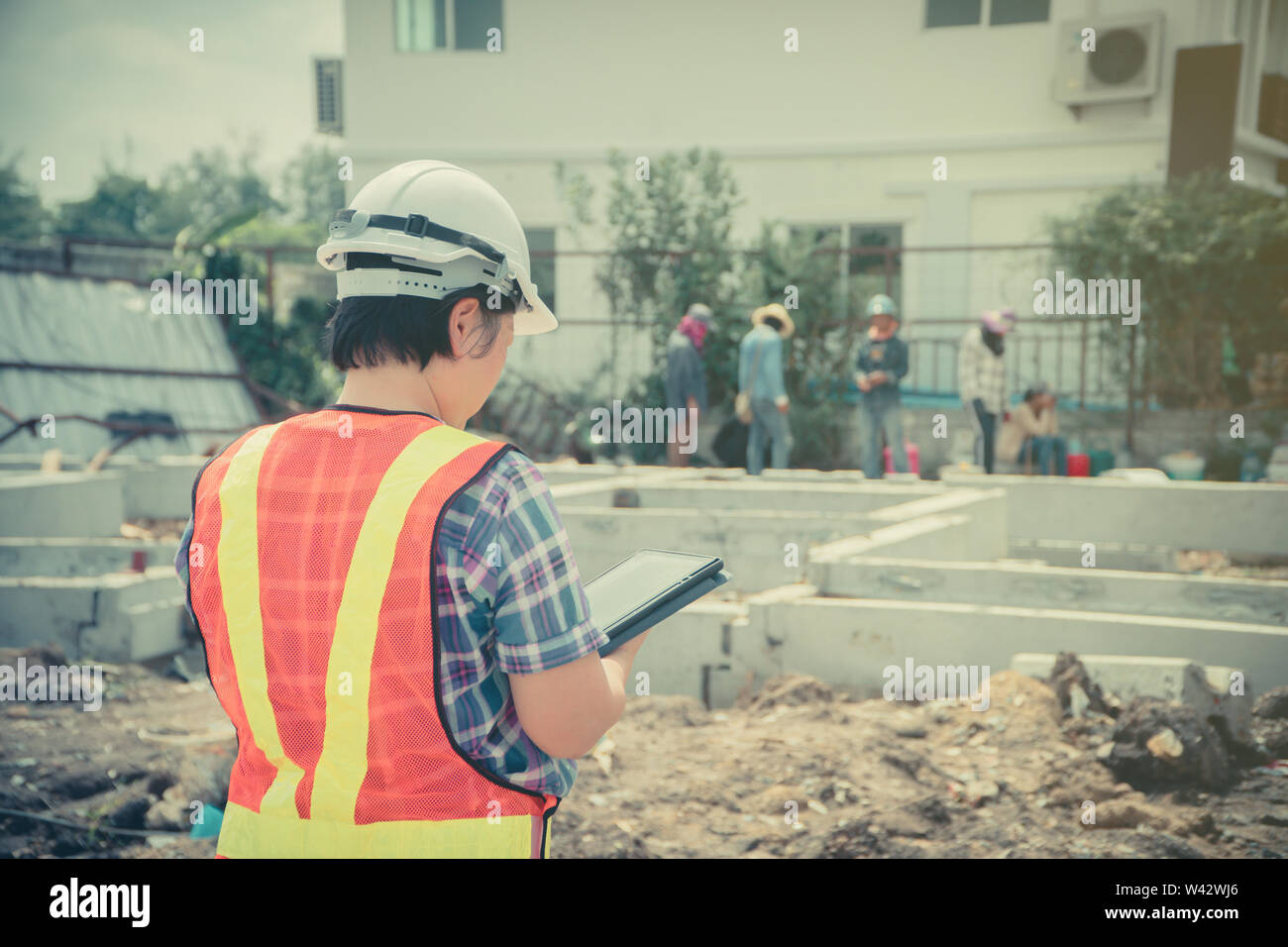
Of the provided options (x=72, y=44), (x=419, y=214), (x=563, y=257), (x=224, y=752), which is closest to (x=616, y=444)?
(x=563, y=257)

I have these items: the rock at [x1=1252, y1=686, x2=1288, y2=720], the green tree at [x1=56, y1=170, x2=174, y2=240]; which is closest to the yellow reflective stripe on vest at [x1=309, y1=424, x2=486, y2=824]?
the rock at [x1=1252, y1=686, x2=1288, y2=720]

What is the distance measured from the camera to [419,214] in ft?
4.90

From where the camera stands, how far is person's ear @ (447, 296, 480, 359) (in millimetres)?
1505

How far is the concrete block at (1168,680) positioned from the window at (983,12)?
39.8ft

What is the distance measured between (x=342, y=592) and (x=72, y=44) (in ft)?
56.5

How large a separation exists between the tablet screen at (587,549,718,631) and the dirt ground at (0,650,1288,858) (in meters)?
2.49

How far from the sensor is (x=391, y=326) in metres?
1.48

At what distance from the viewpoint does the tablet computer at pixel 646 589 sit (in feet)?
5.29

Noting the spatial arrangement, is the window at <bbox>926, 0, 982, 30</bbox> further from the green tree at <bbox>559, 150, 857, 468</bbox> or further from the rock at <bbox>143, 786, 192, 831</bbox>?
the rock at <bbox>143, 786, 192, 831</bbox>

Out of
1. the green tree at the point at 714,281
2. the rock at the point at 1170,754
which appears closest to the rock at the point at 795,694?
the rock at the point at 1170,754

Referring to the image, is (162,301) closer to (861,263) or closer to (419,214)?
(861,263)

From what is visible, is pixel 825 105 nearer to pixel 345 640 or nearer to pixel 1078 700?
pixel 1078 700

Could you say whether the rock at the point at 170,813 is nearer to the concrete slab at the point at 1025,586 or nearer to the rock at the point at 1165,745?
the concrete slab at the point at 1025,586

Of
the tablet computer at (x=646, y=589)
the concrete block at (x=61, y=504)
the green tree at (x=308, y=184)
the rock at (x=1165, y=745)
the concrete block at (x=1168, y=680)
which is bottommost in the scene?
the rock at (x=1165, y=745)
